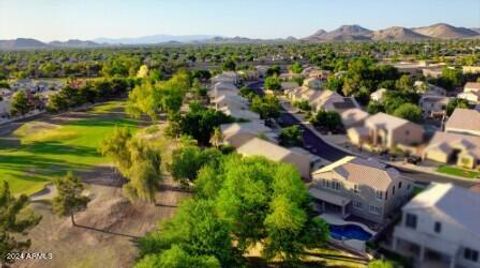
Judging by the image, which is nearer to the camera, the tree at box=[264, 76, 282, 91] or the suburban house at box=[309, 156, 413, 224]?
the suburban house at box=[309, 156, 413, 224]

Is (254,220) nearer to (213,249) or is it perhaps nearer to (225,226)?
(225,226)

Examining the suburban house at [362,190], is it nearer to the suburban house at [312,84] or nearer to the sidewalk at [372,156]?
the sidewalk at [372,156]

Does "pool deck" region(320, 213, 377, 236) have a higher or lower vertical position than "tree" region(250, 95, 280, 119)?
lower

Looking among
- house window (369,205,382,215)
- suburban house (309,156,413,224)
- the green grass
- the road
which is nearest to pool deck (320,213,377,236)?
suburban house (309,156,413,224)

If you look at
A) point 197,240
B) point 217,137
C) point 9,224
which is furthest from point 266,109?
point 9,224

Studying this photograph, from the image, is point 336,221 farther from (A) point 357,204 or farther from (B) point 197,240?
(B) point 197,240

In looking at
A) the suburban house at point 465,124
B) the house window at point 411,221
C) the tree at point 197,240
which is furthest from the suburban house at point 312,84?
the tree at point 197,240

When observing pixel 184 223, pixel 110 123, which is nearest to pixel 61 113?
pixel 110 123

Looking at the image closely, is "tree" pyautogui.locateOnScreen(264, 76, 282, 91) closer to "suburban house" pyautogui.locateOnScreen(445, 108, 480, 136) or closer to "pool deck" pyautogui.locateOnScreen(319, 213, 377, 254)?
"suburban house" pyautogui.locateOnScreen(445, 108, 480, 136)

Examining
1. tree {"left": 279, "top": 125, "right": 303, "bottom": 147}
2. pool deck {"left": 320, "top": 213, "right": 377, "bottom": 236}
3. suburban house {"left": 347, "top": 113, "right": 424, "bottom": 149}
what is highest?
suburban house {"left": 347, "top": 113, "right": 424, "bottom": 149}
